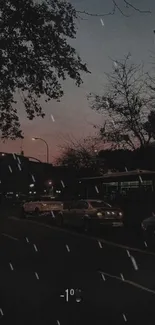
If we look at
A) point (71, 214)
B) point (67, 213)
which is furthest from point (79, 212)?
point (67, 213)

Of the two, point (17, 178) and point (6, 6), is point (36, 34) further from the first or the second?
point (17, 178)

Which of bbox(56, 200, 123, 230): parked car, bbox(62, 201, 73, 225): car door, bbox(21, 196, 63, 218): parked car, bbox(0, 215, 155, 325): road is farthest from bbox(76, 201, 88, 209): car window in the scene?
bbox(21, 196, 63, 218): parked car

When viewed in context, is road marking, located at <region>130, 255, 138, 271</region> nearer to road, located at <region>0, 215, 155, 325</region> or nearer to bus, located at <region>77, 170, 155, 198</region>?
road, located at <region>0, 215, 155, 325</region>

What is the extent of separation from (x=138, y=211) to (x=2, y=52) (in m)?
26.4

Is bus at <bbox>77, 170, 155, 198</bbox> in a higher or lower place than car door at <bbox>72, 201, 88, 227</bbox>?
higher

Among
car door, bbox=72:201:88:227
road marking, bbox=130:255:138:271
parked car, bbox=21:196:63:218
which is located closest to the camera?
road marking, bbox=130:255:138:271

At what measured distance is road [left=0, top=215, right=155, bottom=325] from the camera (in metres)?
7.34

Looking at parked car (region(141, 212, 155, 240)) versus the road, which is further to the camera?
parked car (region(141, 212, 155, 240))

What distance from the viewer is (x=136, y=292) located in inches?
366

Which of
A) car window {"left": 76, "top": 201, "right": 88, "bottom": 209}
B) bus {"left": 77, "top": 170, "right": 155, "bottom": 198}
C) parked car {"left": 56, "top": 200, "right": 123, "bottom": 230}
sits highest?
bus {"left": 77, "top": 170, "right": 155, "bottom": 198}

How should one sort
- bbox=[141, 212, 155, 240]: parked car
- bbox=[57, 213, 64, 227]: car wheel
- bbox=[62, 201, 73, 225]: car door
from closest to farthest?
Result: bbox=[141, 212, 155, 240]: parked car, bbox=[62, 201, 73, 225]: car door, bbox=[57, 213, 64, 227]: car wheel

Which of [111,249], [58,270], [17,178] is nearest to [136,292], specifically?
[58,270]

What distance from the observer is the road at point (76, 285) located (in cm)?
734

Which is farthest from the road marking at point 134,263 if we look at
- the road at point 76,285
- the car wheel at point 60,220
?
the car wheel at point 60,220
